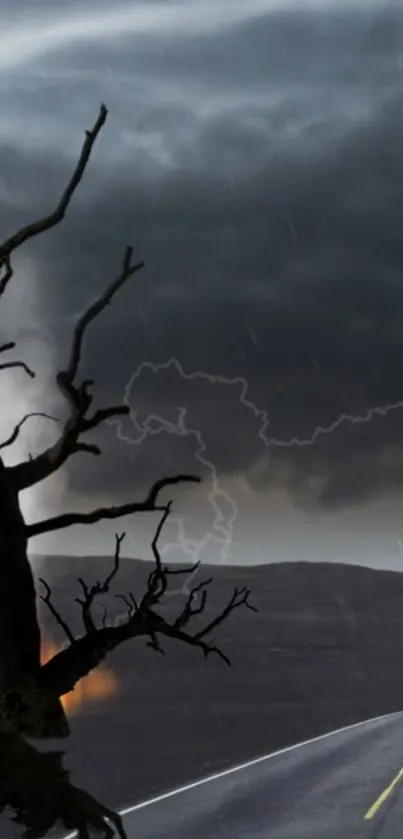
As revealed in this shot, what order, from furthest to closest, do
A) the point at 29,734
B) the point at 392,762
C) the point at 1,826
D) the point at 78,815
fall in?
the point at 392,762, the point at 1,826, the point at 29,734, the point at 78,815

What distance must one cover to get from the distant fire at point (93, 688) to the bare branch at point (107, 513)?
6009cm

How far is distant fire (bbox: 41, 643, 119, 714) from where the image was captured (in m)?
67.1

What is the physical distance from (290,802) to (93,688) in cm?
6011

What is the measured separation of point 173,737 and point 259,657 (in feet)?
224

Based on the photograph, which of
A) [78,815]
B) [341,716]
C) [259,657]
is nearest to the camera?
[78,815]

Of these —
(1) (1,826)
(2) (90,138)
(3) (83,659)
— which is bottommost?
(1) (1,826)

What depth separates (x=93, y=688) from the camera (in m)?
84.9

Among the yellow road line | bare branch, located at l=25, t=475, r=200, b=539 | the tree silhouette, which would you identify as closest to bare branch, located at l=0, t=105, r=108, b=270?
the tree silhouette

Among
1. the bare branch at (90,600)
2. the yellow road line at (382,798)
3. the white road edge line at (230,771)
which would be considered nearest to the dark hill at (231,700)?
the white road edge line at (230,771)

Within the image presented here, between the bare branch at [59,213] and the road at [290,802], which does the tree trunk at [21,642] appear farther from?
the road at [290,802]

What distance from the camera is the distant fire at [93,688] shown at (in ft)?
220

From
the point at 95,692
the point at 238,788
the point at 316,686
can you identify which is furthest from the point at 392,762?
the point at 316,686

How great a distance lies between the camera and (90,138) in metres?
4.18

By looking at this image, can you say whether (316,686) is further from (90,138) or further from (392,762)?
(90,138)
